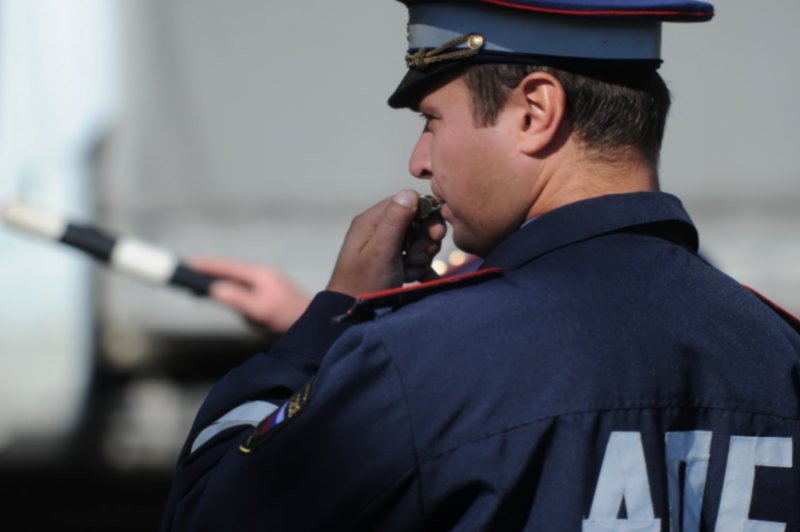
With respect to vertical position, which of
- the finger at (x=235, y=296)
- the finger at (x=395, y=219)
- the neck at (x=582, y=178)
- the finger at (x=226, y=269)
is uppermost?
the neck at (x=582, y=178)

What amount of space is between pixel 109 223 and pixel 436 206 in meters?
2.68

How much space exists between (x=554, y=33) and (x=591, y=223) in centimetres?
23

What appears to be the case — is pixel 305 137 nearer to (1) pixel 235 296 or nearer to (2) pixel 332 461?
(1) pixel 235 296

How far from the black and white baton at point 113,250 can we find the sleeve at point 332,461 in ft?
6.73

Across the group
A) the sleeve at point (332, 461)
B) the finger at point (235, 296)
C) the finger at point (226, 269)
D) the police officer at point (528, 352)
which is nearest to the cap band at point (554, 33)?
the police officer at point (528, 352)

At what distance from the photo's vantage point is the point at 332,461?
1.38m

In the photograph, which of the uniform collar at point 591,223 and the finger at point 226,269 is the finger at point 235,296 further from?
the uniform collar at point 591,223

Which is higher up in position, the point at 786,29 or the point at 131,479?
the point at 786,29

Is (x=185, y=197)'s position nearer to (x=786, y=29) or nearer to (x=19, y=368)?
(x=19, y=368)

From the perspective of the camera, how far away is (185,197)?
13.5 feet

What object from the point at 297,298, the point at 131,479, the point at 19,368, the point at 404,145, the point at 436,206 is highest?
the point at 436,206

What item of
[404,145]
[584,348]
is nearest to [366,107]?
[404,145]

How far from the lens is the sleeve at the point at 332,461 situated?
1.36 m

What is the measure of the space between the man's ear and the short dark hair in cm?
1
